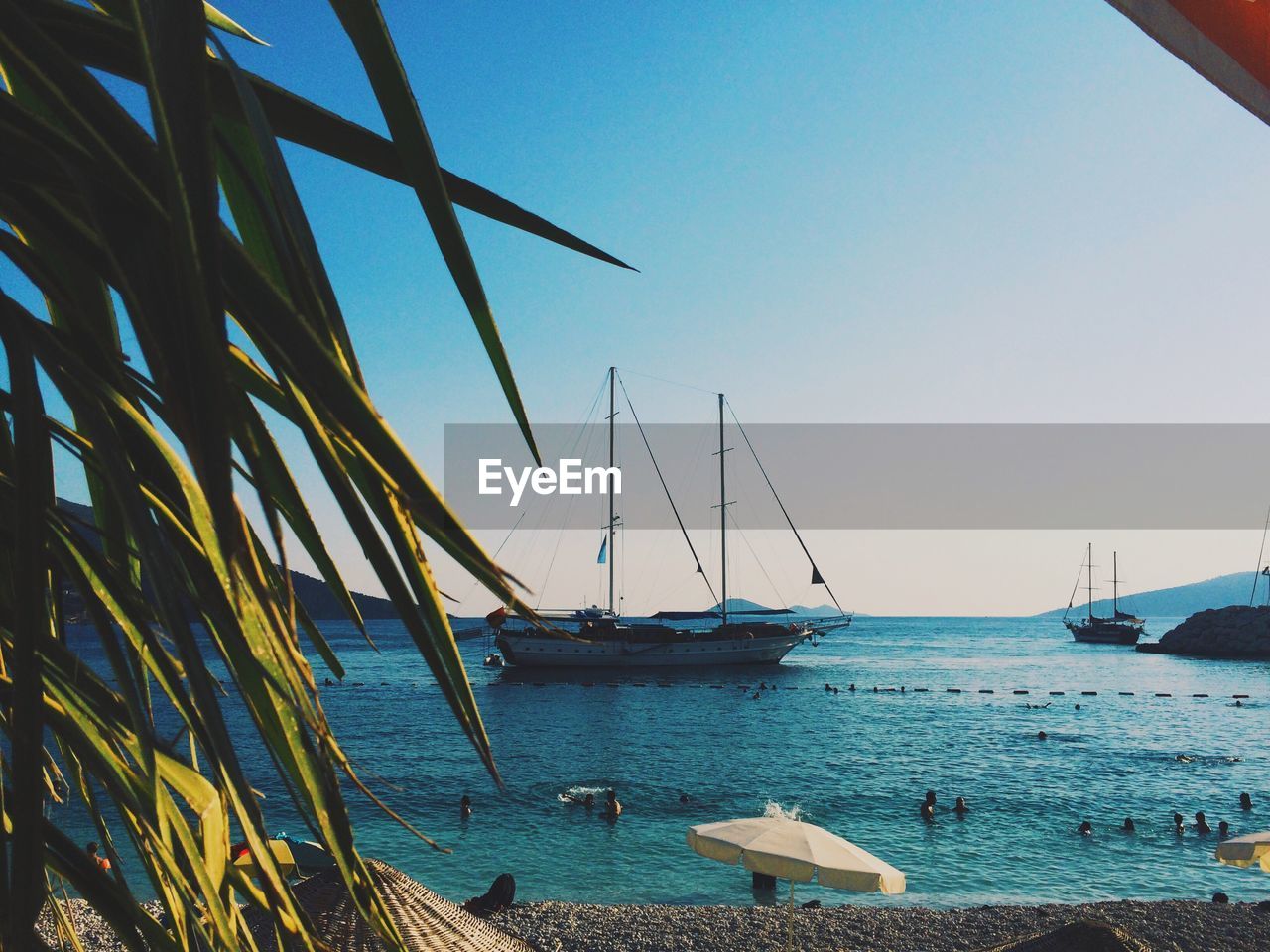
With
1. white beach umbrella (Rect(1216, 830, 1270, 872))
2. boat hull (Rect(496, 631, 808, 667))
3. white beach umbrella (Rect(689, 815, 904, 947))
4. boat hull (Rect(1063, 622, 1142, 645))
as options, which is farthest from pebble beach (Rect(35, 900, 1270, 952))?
boat hull (Rect(1063, 622, 1142, 645))

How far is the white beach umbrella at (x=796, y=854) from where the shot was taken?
8.83 metres

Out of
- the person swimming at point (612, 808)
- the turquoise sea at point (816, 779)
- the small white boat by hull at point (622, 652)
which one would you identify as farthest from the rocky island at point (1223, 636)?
the person swimming at point (612, 808)

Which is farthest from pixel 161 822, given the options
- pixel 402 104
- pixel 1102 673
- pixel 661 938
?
pixel 1102 673

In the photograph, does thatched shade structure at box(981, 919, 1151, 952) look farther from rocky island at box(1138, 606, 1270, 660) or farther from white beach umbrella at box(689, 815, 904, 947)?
rocky island at box(1138, 606, 1270, 660)

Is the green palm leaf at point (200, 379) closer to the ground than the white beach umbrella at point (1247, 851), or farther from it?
farther from it

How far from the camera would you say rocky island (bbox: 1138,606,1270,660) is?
7594 centimetres

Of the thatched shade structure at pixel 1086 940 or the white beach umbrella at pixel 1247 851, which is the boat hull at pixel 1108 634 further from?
the thatched shade structure at pixel 1086 940

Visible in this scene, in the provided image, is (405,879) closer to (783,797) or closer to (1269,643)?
(783,797)

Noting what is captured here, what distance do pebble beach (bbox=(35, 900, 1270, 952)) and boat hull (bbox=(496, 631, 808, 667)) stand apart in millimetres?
44069

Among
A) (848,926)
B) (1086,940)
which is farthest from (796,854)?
(848,926)

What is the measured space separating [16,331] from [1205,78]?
2.13m

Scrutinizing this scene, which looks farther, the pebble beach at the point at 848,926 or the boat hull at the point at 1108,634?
the boat hull at the point at 1108,634

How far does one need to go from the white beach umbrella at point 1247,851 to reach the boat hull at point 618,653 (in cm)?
4822

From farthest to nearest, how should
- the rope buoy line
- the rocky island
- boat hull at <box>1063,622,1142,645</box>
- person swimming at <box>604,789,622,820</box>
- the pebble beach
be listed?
boat hull at <box>1063,622,1142,645</box>
the rocky island
the rope buoy line
person swimming at <box>604,789,622,820</box>
the pebble beach
